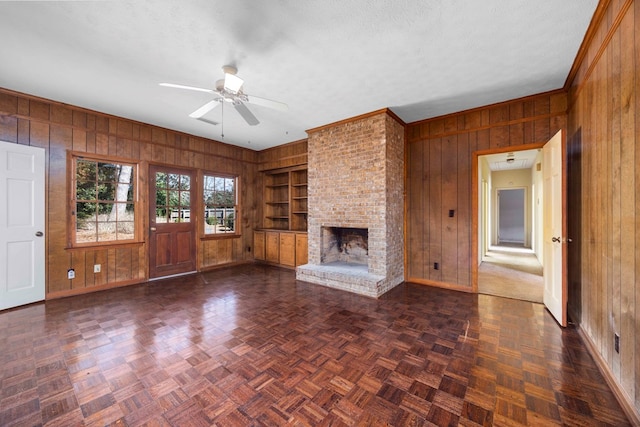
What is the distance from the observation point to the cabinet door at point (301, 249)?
5.23 metres

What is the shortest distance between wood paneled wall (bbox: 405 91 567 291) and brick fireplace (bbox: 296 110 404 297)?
0.85 feet

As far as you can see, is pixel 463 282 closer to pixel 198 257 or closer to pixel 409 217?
pixel 409 217

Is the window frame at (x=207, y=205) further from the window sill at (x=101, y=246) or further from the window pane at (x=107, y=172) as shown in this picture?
the window pane at (x=107, y=172)

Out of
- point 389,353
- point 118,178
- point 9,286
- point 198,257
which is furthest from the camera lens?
point 198,257

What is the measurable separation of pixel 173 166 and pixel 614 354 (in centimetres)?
601

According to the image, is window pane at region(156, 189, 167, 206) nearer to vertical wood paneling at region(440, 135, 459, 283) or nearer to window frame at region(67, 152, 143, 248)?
window frame at region(67, 152, 143, 248)

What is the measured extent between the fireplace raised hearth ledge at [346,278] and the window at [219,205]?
2265 mm

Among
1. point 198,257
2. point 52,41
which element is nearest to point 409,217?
point 198,257

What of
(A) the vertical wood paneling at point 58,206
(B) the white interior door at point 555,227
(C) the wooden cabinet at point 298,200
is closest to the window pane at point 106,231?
(A) the vertical wood paneling at point 58,206

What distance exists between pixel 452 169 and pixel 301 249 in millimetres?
3108

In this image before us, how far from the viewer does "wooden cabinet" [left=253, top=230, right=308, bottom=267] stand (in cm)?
530

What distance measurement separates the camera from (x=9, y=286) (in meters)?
3.19

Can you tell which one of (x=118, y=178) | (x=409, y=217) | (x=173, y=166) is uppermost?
(x=173, y=166)

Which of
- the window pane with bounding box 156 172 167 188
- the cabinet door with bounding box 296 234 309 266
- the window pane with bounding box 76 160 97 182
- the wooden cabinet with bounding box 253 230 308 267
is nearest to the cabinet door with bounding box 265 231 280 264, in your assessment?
the wooden cabinet with bounding box 253 230 308 267
